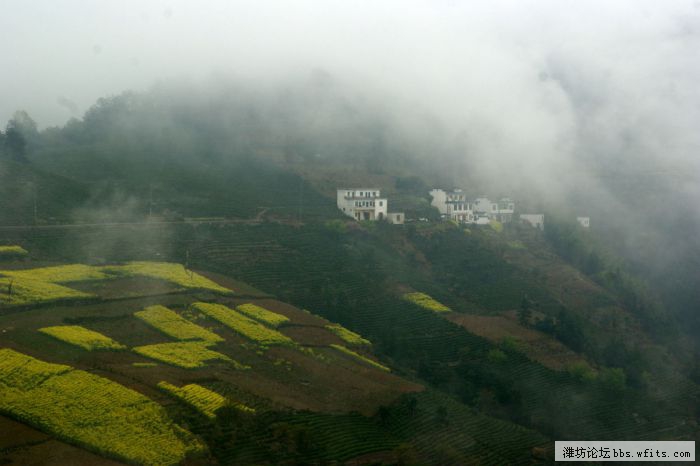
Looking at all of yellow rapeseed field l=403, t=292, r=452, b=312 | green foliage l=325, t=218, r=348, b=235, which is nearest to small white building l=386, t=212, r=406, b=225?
green foliage l=325, t=218, r=348, b=235

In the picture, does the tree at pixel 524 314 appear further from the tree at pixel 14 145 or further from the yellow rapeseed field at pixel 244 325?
the tree at pixel 14 145

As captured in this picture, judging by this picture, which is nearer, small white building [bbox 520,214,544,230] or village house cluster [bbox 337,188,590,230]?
village house cluster [bbox 337,188,590,230]

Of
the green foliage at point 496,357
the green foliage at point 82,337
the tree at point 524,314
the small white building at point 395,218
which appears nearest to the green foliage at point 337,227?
the small white building at point 395,218

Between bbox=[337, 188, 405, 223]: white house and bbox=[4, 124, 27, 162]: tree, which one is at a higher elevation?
bbox=[4, 124, 27, 162]: tree

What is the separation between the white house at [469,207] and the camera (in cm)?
5428

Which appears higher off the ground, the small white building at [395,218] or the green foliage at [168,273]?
the small white building at [395,218]

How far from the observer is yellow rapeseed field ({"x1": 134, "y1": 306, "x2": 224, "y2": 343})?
Result: 79.4 ft

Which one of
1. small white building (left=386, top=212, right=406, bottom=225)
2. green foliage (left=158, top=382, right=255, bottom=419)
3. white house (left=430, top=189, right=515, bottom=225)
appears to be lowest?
green foliage (left=158, top=382, right=255, bottom=419)

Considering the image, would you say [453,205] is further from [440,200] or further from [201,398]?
[201,398]

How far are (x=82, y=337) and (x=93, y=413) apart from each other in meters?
5.21

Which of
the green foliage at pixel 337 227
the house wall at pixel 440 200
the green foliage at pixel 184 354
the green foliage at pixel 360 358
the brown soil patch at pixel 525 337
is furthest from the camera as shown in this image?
the house wall at pixel 440 200

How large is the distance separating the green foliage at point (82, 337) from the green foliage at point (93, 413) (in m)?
2.05

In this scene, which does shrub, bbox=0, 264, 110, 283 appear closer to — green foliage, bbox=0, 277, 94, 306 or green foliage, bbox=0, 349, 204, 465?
green foliage, bbox=0, 277, 94, 306

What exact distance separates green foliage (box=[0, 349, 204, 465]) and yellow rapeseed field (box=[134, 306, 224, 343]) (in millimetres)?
5473
